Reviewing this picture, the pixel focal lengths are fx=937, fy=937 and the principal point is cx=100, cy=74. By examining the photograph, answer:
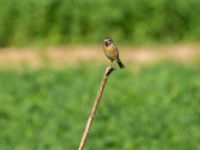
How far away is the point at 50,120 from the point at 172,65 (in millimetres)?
1942

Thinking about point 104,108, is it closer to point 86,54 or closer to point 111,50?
point 86,54

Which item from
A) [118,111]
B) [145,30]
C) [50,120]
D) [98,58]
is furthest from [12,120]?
[145,30]

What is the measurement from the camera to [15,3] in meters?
13.6

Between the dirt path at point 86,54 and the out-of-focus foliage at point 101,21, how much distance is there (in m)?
0.29

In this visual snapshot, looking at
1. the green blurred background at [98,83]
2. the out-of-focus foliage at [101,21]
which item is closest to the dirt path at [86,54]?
the green blurred background at [98,83]

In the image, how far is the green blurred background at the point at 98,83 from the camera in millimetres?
8523

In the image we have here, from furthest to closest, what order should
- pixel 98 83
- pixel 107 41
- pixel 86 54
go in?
pixel 86 54
pixel 98 83
pixel 107 41

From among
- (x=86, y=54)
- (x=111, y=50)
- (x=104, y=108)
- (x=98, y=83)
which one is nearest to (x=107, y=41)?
(x=111, y=50)

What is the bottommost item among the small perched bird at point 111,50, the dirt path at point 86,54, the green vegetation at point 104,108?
the small perched bird at point 111,50

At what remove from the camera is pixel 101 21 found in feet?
43.2

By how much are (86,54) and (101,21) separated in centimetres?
78

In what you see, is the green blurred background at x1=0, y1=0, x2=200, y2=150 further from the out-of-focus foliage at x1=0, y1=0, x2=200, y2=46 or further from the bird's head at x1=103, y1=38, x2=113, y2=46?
the bird's head at x1=103, y1=38, x2=113, y2=46

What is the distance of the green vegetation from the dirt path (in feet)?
4.30

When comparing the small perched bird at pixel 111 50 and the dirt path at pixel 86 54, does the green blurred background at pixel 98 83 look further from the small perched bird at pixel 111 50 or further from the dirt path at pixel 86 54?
the small perched bird at pixel 111 50
